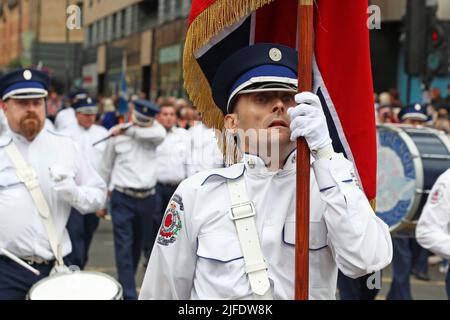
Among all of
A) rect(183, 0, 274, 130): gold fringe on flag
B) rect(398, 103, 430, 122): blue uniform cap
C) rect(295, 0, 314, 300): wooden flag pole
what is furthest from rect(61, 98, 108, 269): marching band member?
rect(295, 0, 314, 300): wooden flag pole

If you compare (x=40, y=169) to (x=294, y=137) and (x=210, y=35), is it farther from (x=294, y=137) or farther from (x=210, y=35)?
(x=294, y=137)

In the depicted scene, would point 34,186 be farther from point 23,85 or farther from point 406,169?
point 406,169

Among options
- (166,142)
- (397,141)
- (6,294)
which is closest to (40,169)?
(6,294)

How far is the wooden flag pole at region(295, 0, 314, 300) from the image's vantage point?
267cm

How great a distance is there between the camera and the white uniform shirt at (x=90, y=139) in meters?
9.88

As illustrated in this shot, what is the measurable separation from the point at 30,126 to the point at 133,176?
152 inches

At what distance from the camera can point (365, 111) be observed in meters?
3.13

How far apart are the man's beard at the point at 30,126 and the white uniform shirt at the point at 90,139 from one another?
171 inches

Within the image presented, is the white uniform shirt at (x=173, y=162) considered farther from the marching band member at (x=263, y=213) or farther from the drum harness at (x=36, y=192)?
the marching band member at (x=263, y=213)

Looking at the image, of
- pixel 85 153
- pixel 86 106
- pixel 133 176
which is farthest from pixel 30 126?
pixel 86 106

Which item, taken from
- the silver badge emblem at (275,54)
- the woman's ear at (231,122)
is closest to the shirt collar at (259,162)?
the woman's ear at (231,122)

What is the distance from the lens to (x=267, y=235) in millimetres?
2863

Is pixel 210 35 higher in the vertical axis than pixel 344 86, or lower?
higher

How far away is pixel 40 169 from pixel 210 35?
228cm
